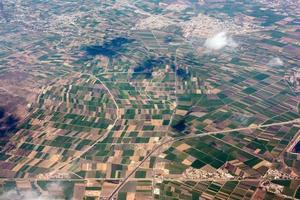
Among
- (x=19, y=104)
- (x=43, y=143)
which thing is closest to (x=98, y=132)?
(x=43, y=143)

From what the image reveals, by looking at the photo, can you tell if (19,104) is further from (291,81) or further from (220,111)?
(291,81)

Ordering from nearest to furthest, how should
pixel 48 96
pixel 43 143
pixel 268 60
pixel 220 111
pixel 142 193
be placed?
pixel 142 193, pixel 43 143, pixel 220 111, pixel 48 96, pixel 268 60

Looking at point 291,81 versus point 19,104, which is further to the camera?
point 291,81

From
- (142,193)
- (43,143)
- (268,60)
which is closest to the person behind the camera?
(142,193)

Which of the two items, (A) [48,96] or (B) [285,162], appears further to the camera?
(A) [48,96]

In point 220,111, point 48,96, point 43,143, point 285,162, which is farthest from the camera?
point 48,96

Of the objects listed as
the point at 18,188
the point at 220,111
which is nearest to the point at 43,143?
the point at 18,188

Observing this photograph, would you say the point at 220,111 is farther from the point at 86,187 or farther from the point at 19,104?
the point at 19,104

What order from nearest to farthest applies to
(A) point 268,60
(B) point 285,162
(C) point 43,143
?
(B) point 285,162 < (C) point 43,143 < (A) point 268,60
